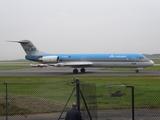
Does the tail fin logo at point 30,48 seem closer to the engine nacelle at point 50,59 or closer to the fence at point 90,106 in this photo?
the engine nacelle at point 50,59

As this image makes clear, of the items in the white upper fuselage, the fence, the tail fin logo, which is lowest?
the fence

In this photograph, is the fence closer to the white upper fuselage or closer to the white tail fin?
the white upper fuselage

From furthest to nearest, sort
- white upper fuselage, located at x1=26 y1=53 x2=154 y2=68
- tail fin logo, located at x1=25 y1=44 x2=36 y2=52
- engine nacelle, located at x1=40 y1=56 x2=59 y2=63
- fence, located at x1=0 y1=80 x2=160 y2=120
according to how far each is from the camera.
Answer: tail fin logo, located at x1=25 y1=44 x2=36 y2=52 → engine nacelle, located at x1=40 y1=56 x2=59 y2=63 → white upper fuselage, located at x1=26 y1=53 x2=154 y2=68 → fence, located at x1=0 y1=80 x2=160 y2=120

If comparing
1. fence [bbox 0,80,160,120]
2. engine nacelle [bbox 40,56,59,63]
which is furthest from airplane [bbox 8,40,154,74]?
fence [bbox 0,80,160,120]

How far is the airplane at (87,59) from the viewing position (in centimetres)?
4212

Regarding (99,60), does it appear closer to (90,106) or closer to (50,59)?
(50,59)

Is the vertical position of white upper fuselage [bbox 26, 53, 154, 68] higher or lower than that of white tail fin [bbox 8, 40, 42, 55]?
lower

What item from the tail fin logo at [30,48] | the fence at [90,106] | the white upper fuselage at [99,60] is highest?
the tail fin logo at [30,48]

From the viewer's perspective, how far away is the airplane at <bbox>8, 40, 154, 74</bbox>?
42.1m

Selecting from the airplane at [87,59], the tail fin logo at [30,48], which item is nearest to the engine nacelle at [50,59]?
the airplane at [87,59]

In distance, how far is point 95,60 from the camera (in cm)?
4391

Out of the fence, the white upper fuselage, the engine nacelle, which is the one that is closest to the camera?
the fence

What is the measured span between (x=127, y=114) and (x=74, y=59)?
3403 cm

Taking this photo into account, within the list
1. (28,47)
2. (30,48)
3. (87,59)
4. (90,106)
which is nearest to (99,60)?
(87,59)
